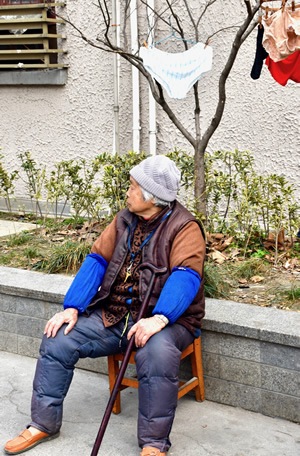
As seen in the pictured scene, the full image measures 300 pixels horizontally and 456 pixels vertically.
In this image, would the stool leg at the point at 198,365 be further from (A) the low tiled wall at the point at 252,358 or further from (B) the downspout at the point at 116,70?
(B) the downspout at the point at 116,70

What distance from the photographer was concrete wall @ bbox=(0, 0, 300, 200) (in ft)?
23.4

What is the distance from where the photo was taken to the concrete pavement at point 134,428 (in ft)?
13.6

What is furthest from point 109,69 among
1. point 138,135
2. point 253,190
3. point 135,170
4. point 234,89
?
point 135,170

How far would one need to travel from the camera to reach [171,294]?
13.3 ft

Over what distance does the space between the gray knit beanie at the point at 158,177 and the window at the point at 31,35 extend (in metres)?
4.15

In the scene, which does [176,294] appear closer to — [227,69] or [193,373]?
[193,373]

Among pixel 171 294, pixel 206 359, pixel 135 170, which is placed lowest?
pixel 206 359

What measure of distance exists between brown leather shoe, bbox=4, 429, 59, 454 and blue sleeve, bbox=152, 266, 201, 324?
89 centimetres

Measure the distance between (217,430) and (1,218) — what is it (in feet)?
13.9

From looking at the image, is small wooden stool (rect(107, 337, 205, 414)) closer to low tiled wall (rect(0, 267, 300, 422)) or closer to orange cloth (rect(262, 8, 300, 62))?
low tiled wall (rect(0, 267, 300, 422))

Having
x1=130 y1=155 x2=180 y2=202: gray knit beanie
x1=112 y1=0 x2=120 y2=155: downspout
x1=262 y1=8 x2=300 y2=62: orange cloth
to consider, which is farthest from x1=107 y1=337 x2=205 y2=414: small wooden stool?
x1=112 y1=0 x2=120 y2=155: downspout

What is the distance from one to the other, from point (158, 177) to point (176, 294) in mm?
659

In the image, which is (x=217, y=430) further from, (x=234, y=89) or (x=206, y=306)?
(x=234, y=89)

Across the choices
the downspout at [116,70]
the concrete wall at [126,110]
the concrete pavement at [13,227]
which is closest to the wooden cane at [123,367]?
the concrete pavement at [13,227]
